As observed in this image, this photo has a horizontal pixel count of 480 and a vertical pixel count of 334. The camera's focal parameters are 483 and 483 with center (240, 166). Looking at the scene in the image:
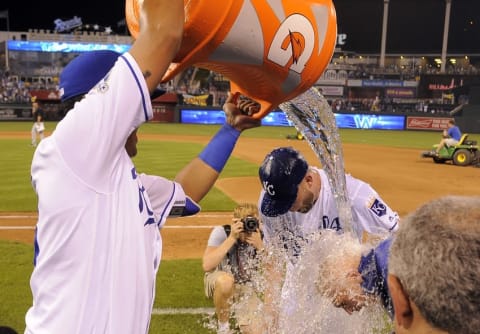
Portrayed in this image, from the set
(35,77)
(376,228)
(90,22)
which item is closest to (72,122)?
(376,228)

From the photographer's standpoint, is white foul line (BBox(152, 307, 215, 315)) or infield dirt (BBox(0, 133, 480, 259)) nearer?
white foul line (BBox(152, 307, 215, 315))

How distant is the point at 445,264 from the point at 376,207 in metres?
2.19

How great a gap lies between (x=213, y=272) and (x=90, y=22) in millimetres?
78679

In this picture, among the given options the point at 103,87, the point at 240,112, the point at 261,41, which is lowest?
the point at 240,112

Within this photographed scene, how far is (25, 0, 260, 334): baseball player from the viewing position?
1.31 metres

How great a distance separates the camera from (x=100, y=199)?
139 cm

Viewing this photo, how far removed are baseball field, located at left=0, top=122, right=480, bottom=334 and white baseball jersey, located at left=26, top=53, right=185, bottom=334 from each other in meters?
2.96

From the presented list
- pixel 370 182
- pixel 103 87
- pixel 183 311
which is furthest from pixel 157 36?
pixel 370 182

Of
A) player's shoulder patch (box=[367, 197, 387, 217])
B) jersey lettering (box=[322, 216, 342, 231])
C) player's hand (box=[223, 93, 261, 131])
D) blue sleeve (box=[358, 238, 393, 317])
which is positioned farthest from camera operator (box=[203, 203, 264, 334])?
blue sleeve (box=[358, 238, 393, 317])

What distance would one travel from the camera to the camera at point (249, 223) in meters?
4.20

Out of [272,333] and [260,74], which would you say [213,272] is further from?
[260,74]

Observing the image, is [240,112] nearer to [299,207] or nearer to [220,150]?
[220,150]

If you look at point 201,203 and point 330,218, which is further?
point 201,203

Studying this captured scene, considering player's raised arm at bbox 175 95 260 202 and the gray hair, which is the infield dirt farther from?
the gray hair
